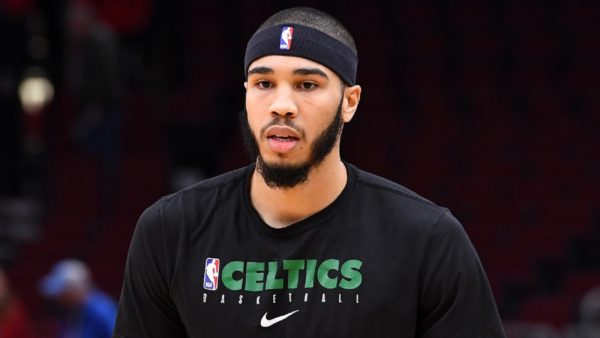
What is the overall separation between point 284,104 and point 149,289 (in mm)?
673

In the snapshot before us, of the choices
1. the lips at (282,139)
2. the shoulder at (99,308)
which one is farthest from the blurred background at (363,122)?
the lips at (282,139)

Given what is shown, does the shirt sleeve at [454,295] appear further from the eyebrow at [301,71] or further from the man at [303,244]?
the eyebrow at [301,71]

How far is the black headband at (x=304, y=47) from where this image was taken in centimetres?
→ 370

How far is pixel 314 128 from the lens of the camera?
368cm

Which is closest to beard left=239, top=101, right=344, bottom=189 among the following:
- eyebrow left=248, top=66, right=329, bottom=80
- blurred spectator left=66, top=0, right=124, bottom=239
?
eyebrow left=248, top=66, right=329, bottom=80

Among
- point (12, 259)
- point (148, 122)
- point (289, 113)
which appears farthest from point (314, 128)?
point (148, 122)

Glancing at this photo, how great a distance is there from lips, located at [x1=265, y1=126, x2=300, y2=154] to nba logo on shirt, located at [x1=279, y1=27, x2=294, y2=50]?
228 millimetres

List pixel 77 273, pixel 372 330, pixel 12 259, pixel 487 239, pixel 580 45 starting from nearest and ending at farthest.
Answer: pixel 372 330 < pixel 77 273 < pixel 487 239 < pixel 12 259 < pixel 580 45

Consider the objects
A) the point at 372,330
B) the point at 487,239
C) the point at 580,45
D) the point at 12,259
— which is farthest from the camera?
the point at 580,45

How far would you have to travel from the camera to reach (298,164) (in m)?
3.70

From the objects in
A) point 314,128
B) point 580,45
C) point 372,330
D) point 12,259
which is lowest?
point 12,259

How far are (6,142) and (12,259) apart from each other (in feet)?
8.72

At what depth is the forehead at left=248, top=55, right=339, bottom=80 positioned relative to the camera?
145 inches

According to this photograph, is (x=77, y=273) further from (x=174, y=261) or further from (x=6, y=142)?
(x=6, y=142)
